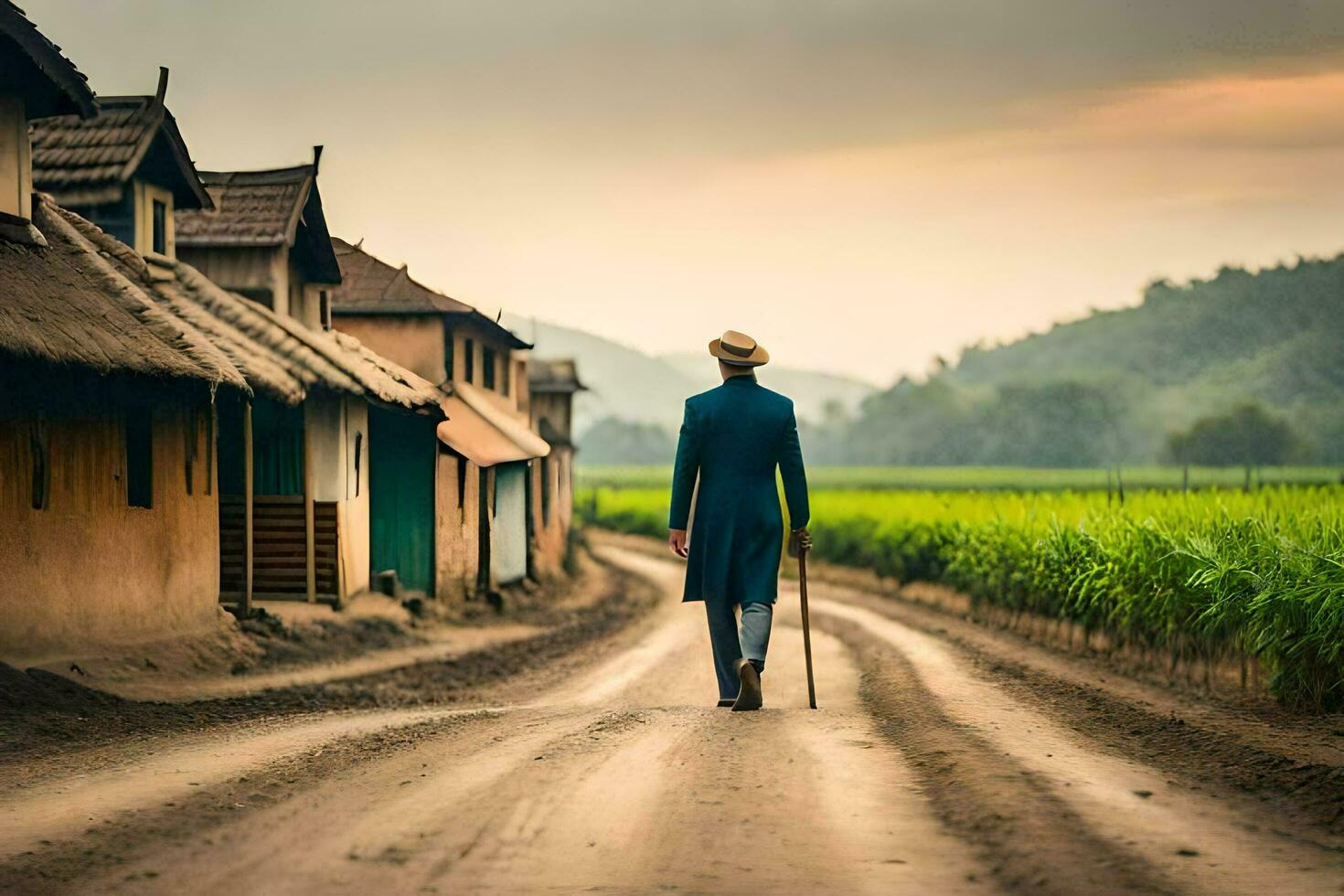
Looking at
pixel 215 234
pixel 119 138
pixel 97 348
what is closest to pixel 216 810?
pixel 97 348

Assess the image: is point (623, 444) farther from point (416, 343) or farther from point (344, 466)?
point (344, 466)

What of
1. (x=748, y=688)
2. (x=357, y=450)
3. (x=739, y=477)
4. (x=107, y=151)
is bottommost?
(x=748, y=688)

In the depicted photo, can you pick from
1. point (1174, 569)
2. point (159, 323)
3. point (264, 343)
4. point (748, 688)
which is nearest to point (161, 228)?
point (264, 343)

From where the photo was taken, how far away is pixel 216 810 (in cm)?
635

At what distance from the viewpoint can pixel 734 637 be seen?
343 inches

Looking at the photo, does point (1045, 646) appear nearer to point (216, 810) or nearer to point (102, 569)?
point (102, 569)

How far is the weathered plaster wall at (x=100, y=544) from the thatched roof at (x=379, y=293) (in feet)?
30.9

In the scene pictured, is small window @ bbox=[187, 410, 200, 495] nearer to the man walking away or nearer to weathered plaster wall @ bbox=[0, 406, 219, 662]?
weathered plaster wall @ bbox=[0, 406, 219, 662]

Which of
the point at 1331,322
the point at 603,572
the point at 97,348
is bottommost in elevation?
the point at 603,572

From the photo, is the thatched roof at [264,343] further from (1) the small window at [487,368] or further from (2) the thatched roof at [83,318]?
(1) the small window at [487,368]

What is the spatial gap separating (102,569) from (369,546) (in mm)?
8416

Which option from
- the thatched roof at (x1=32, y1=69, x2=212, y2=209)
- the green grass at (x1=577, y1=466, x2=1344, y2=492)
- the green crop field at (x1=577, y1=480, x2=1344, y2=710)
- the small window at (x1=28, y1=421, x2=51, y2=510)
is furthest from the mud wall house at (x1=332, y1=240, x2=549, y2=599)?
the green grass at (x1=577, y1=466, x2=1344, y2=492)

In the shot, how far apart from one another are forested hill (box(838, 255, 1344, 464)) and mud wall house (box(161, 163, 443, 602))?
73.4 m

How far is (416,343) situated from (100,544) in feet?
38.3
